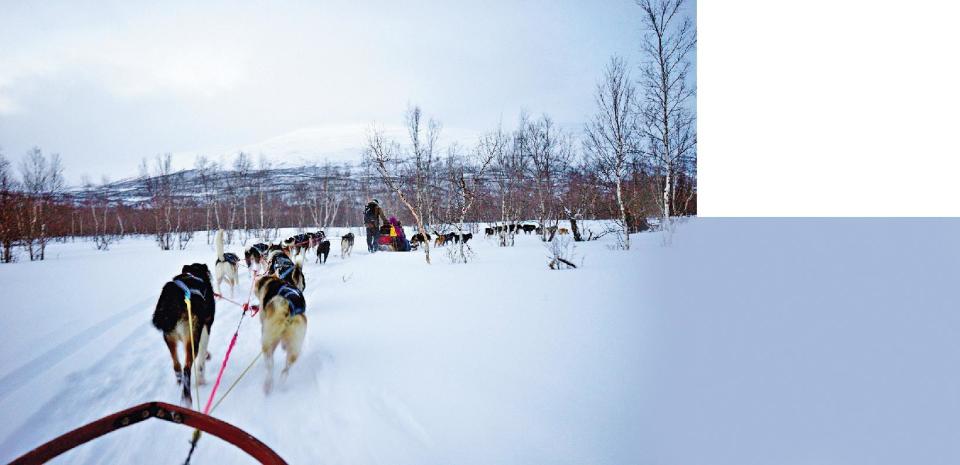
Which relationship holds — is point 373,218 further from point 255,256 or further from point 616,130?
point 616,130

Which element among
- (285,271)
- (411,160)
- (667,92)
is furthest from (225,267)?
(667,92)

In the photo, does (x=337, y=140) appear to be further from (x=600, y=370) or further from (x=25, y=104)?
(x=600, y=370)

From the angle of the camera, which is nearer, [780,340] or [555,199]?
[780,340]

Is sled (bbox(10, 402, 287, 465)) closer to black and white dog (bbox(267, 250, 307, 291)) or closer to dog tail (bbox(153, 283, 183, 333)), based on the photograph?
dog tail (bbox(153, 283, 183, 333))

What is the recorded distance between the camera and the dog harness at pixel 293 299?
148 centimetres

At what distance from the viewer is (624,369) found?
1085mm

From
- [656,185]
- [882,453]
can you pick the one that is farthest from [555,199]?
[882,453]

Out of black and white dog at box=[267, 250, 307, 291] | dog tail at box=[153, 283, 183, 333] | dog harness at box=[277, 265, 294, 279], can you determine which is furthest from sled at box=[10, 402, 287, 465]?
dog harness at box=[277, 265, 294, 279]

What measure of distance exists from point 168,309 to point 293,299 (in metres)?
0.43

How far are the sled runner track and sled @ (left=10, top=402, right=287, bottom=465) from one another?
17cm

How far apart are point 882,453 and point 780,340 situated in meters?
0.26

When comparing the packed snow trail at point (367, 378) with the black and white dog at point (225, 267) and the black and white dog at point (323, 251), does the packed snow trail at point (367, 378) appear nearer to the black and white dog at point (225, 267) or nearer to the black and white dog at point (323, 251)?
the black and white dog at point (225, 267)

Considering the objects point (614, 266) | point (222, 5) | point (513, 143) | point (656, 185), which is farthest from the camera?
point (513, 143)

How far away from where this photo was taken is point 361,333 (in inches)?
56.9
